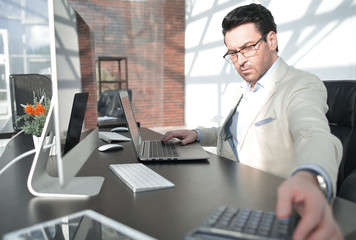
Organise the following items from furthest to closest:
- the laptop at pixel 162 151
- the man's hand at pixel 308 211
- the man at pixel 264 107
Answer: the laptop at pixel 162 151 → the man at pixel 264 107 → the man's hand at pixel 308 211

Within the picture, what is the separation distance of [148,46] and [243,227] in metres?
6.19

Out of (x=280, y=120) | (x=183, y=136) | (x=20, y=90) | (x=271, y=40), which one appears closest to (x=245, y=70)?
(x=271, y=40)

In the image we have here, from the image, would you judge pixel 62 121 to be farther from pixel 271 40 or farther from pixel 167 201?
pixel 271 40

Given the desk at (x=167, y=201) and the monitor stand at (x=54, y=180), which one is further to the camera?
the monitor stand at (x=54, y=180)

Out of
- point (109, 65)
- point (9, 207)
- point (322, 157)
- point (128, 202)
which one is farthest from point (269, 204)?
point (109, 65)

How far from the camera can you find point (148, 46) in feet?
21.1

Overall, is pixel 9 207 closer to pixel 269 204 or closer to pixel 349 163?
pixel 269 204

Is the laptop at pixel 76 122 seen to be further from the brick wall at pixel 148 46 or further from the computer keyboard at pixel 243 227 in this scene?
the brick wall at pixel 148 46

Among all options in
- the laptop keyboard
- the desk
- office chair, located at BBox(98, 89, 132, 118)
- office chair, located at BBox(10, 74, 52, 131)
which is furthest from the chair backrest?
office chair, located at BBox(98, 89, 132, 118)

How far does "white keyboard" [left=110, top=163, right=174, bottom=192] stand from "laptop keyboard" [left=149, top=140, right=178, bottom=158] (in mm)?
160

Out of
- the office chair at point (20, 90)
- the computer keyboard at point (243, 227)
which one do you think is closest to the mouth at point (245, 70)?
the computer keyboard at point (243, 227)

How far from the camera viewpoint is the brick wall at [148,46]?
6102 mm

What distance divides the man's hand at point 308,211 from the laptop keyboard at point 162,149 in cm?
70

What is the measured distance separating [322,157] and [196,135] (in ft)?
2.91
